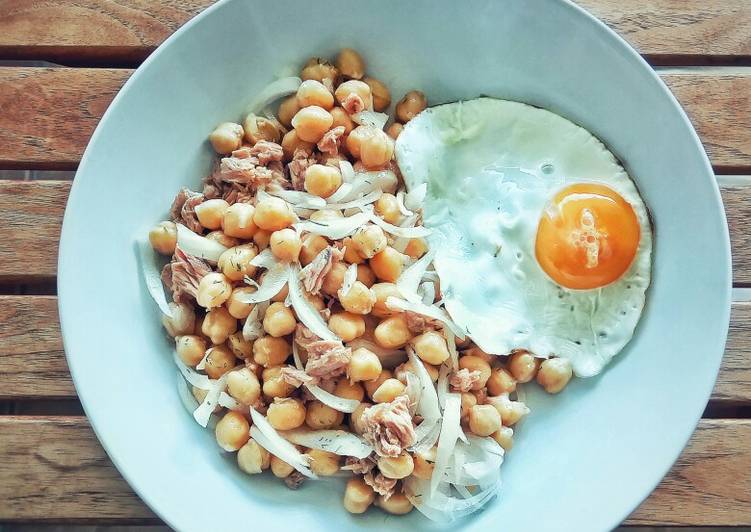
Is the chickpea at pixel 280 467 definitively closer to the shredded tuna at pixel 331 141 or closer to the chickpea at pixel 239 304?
the chickpea at pixel 239 304

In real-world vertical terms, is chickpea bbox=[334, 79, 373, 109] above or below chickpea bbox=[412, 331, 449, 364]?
above

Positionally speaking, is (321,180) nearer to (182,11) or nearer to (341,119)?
(341,119)

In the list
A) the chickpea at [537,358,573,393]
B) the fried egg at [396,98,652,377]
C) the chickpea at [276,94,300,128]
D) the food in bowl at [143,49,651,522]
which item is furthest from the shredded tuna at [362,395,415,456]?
the chickpea at [276,94,300,128]

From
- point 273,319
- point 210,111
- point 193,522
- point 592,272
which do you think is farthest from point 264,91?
point 193,522

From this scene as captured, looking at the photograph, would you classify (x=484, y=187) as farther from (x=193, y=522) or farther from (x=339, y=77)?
(x=193, y=522)

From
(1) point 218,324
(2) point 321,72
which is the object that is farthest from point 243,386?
(2) point 321,72

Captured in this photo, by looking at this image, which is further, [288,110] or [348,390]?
[288,110]

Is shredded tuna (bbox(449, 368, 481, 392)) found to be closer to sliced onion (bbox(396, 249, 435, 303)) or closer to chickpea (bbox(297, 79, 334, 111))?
sliced onion (bbox(396, 249, 435, 303))

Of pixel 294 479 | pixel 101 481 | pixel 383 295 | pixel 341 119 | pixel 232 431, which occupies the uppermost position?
pixel 341 119
